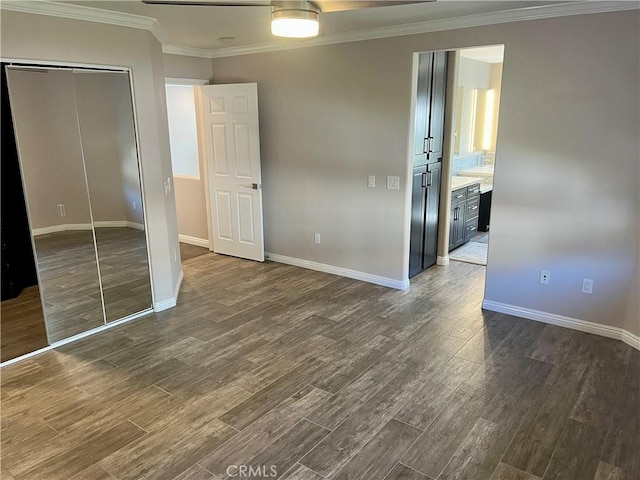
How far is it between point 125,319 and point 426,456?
2826 millimetres

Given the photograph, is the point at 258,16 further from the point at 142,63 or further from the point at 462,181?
the point at 462,181

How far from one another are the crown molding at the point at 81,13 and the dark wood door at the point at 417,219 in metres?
2.78

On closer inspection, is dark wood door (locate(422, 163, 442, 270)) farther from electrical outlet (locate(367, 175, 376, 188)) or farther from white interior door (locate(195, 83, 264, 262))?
white interior door (locate(195, 83, 264, 262))

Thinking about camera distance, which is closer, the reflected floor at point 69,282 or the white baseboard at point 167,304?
the reflected floor at point 69,282

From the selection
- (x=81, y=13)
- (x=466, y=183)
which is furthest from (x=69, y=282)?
(x=466, y=183)

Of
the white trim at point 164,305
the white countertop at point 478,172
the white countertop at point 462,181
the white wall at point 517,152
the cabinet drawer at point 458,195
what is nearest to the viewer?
the white wall at point 517,152

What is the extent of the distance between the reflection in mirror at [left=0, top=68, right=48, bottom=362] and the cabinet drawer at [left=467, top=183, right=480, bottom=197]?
5031 mm

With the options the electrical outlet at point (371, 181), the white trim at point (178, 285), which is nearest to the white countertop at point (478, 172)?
the electrical outlet at point (371, 181)

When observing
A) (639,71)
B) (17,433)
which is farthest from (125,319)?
(639,71)

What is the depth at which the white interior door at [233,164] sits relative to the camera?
5.20m

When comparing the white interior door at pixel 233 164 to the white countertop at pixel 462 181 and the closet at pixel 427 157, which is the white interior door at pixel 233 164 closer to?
the closet at pixel 427 157

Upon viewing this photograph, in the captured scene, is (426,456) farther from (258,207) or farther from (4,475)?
(258,207)

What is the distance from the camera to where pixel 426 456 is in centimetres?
233

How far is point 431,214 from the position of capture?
5121 millimetres
